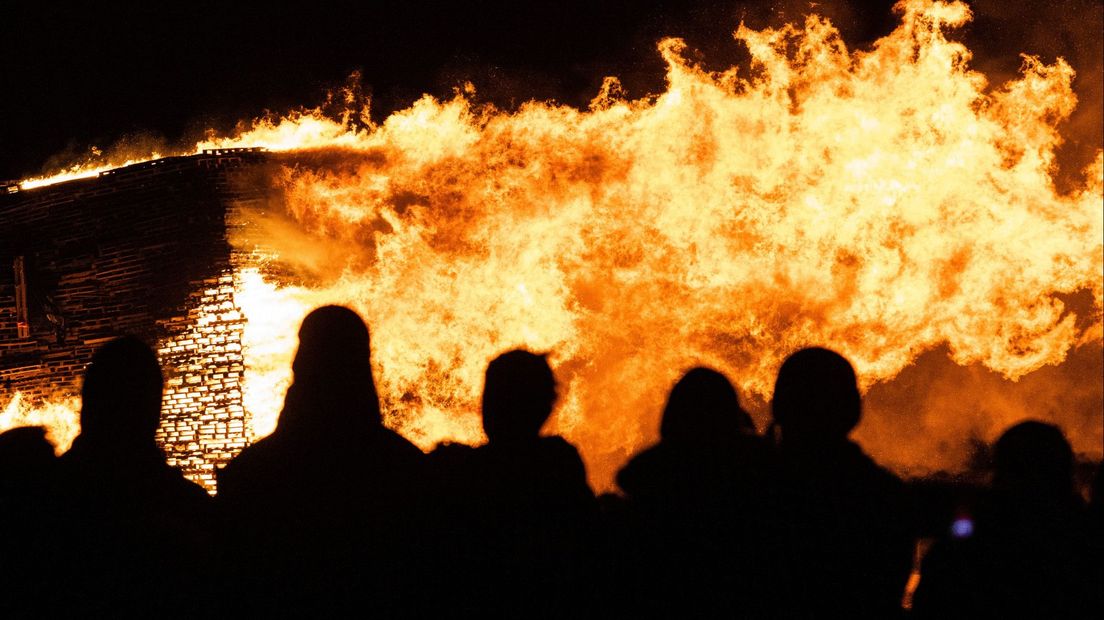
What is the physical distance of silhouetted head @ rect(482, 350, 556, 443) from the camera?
105 inches

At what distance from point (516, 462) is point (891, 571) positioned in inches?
58.8

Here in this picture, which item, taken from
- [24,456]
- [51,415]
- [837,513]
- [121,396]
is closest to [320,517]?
[121,396]

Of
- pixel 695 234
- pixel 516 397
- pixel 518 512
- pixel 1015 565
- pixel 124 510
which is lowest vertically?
pixel 1015 565

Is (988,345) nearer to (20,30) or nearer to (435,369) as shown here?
(435,369)

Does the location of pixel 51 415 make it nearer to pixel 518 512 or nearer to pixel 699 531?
pixel 518 512

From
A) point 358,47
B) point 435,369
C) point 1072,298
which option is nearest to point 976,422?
point 1072,298

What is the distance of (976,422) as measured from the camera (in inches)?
236

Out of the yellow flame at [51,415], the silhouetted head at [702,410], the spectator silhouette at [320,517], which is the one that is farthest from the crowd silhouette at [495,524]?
the yellow flame at [51,415]

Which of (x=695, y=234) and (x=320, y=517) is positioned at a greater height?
(x=695, y=234)

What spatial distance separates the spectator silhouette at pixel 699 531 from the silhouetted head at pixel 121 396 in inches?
81.0

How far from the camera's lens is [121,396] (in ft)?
8.75

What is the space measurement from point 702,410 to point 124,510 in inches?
93.6

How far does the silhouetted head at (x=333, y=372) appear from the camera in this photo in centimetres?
250

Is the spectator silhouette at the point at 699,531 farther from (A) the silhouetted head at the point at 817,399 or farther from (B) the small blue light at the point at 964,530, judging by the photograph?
(B) the small blue light at the point at 964,530
